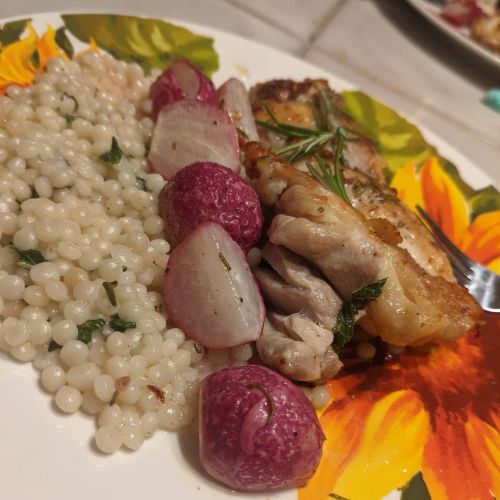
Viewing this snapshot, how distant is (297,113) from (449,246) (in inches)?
25.0

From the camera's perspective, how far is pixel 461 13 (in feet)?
10.8

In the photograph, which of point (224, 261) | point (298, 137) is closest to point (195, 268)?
point (224, 261)

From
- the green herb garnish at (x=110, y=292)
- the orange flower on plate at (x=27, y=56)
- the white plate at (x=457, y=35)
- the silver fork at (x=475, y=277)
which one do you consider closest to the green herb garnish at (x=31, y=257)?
the green herb garnish at (x=110, y=292)

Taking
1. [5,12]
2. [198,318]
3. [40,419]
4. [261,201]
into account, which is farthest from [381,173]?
[5,12]

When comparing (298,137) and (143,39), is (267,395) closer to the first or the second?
(298,137)

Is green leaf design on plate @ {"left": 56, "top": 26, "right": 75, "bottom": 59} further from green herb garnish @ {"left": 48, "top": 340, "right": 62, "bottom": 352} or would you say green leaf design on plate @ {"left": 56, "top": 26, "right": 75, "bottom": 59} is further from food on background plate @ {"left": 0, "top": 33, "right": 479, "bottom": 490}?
green herb garnish @ {"left": 48, "top": 340, "right": 62, "bottom": 352}

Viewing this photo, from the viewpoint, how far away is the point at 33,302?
1.14 meters

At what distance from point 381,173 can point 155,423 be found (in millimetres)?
1159

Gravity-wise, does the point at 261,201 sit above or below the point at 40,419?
above

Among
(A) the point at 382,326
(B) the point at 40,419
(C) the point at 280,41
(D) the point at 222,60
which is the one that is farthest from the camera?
(C) the point at 280,41

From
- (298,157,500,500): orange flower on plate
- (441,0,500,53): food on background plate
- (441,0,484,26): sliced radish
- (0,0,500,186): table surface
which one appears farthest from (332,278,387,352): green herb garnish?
(441,0,484,26): sliced radish

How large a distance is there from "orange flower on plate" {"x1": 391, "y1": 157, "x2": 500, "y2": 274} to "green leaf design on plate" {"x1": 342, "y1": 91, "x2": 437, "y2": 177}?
4cm

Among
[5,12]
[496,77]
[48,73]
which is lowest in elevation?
[5,12]

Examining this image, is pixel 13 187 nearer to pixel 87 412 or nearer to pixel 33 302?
pixel 33 302
